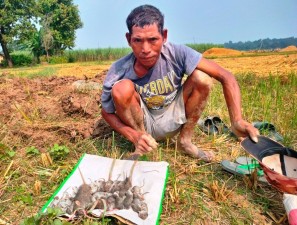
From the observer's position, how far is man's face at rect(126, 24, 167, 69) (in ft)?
7.64

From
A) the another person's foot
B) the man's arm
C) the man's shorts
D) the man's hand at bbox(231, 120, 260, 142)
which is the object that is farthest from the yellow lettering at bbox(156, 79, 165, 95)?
the man's hand at bbox(231, 120, 260, 142)

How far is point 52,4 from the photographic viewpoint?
3588 cm

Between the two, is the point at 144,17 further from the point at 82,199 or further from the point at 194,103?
the point at 82,199

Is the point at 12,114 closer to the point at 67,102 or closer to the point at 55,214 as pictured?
the point at 67,102

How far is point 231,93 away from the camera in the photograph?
240 cm

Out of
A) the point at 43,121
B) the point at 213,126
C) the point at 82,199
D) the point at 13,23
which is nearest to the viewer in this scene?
the point at 82,199

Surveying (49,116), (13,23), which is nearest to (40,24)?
(13,23)

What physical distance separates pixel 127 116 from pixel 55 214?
1.02 meters

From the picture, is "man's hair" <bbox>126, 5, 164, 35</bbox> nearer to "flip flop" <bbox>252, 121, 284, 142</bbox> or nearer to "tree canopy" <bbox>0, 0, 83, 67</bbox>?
"flip flop" <bbox>252, 121, 284, 142</bbox>

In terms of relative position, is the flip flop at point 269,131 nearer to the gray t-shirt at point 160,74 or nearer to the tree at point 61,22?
the gray t-shirt at point 160,74

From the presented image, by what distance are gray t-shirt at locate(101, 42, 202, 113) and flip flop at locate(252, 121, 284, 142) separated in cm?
97

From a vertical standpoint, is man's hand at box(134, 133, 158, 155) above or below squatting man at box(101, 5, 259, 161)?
below

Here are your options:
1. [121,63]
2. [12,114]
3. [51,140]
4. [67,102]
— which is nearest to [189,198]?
[121,63]

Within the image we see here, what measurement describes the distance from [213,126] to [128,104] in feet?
3.55
